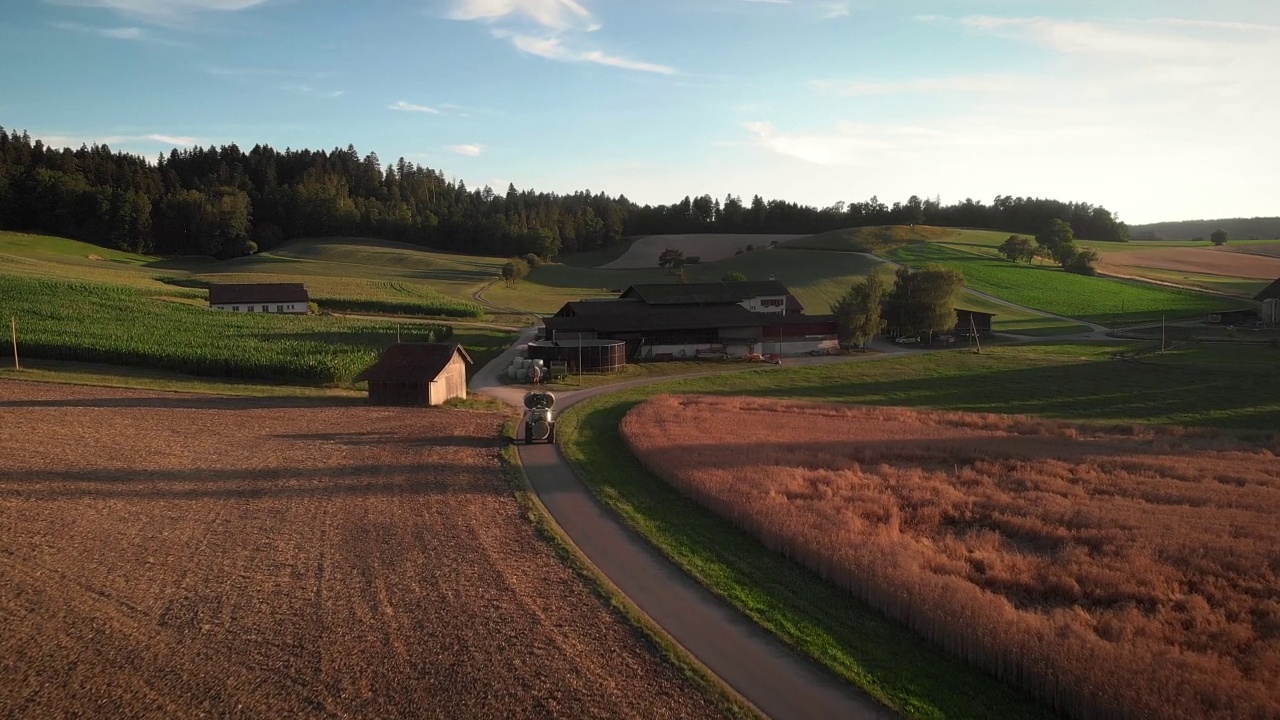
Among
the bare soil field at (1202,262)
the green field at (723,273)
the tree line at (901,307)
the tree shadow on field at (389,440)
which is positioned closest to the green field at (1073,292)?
the bare soil field at (1202,262)

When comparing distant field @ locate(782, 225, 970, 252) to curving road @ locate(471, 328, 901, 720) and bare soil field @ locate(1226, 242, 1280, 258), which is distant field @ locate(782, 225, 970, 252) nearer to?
bare soil field @ locate(1226, 242, 1280, 258)

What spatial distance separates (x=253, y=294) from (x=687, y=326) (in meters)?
37.6

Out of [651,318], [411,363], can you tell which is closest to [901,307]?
[651,318]

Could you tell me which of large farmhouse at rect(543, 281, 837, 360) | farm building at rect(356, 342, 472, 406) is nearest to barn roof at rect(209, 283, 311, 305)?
large farmhouse at rect(543, 281, 837, 360)

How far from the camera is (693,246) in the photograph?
136m

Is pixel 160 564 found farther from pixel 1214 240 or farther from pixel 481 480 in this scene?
pixel 1214 240

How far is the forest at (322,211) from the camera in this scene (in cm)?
11031

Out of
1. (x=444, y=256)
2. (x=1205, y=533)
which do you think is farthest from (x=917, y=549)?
(x=444, y=256)

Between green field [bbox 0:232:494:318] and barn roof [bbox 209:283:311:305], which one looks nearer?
barn roof [bbox 209:283:311:305]

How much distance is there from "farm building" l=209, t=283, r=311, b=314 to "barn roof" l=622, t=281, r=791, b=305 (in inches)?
1078

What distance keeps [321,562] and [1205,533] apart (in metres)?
18.0

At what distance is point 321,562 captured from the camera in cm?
1538

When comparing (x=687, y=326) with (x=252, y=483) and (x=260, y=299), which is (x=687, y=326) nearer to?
(x=260, y=299)

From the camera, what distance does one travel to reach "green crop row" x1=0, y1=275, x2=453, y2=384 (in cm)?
4050
